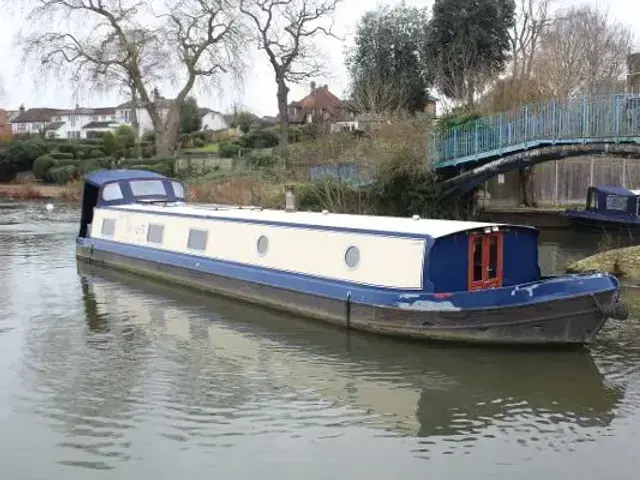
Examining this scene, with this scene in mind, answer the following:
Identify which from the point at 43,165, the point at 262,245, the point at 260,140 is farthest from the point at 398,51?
the point at 262,245

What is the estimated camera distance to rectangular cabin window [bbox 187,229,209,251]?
14883 mm

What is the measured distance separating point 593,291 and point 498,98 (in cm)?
1788

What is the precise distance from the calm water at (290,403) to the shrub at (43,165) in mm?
36378

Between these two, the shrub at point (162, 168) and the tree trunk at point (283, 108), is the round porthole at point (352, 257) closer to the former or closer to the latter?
the tree trunk at point (283, 108)

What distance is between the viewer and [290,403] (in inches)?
329

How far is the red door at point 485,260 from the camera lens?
415 inches

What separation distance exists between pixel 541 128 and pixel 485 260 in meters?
9.84

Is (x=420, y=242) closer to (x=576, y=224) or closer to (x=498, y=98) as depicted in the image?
(x=576, y=224)

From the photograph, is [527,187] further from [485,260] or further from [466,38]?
[485,260]

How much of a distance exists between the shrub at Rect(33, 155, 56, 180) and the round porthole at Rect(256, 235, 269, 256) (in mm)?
37067

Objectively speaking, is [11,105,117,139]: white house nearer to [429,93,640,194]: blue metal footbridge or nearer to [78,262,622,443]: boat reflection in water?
[429,93,640,194]: blue metal footbridge

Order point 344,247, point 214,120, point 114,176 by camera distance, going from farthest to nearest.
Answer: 1. point 214,120
2. point 114,176
3. point 344,247

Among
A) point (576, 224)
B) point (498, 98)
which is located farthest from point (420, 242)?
Answer: point (498, 98)

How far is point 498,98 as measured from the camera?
26531 mm
